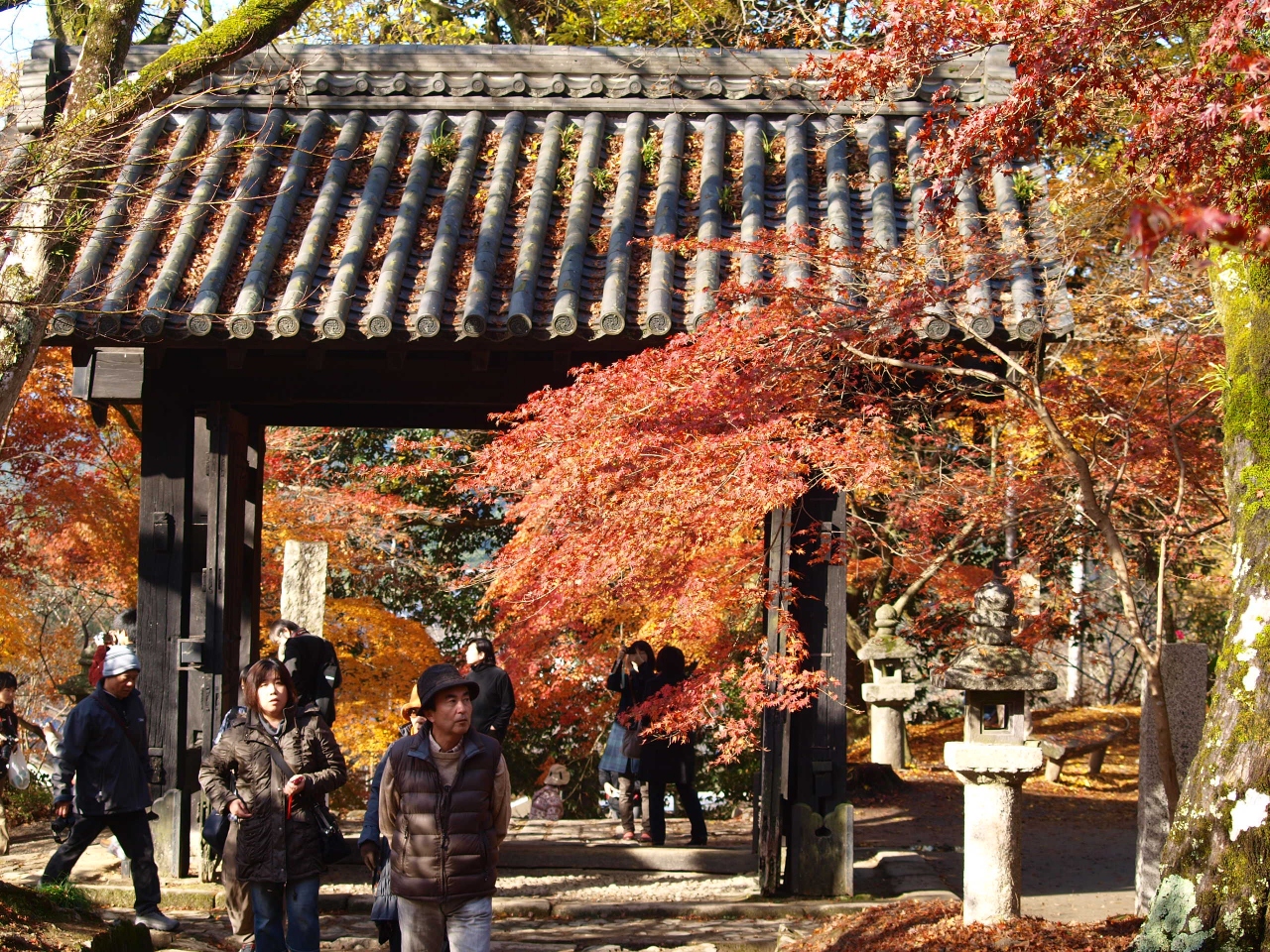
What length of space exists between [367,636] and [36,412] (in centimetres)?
418

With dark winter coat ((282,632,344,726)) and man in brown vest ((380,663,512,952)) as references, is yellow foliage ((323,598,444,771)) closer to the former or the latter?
dark winter coat ((282,632,344,726))

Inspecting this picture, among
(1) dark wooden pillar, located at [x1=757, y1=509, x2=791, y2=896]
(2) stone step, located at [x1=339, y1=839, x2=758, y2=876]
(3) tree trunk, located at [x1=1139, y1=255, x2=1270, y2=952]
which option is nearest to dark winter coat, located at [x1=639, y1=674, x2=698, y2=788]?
(2) stone step, located at [x1=339, y1=839, x2=758, y2=876]

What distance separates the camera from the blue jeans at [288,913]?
5.25 metres

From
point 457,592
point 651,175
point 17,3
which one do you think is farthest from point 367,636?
point 17,3

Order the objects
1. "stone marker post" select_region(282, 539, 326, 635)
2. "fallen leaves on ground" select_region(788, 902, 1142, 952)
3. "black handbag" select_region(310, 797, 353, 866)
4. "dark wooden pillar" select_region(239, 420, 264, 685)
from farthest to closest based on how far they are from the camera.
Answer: "stone marker post" select_region(282, 539, 326, 635), "dark wooden pillar" select_region(239, 420, 264, 685), "fallen leaves on ground" select_region(788, 902, 1142, 952), "black handbag" select_region(310, 797, 353, 866)

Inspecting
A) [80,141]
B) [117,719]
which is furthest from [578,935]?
[80,141]

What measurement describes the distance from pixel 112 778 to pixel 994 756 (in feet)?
15.6

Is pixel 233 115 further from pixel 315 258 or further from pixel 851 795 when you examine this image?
pixel 851 795

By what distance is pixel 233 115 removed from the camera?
28.2 feet

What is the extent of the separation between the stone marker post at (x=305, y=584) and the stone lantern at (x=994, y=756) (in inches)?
233

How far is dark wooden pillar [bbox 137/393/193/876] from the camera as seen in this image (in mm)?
7770

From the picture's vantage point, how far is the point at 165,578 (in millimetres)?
7895

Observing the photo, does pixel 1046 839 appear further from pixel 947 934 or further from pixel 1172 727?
pixel 947 934

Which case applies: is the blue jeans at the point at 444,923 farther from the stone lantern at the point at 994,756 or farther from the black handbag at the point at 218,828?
the stone lantern at the point at 994,756
